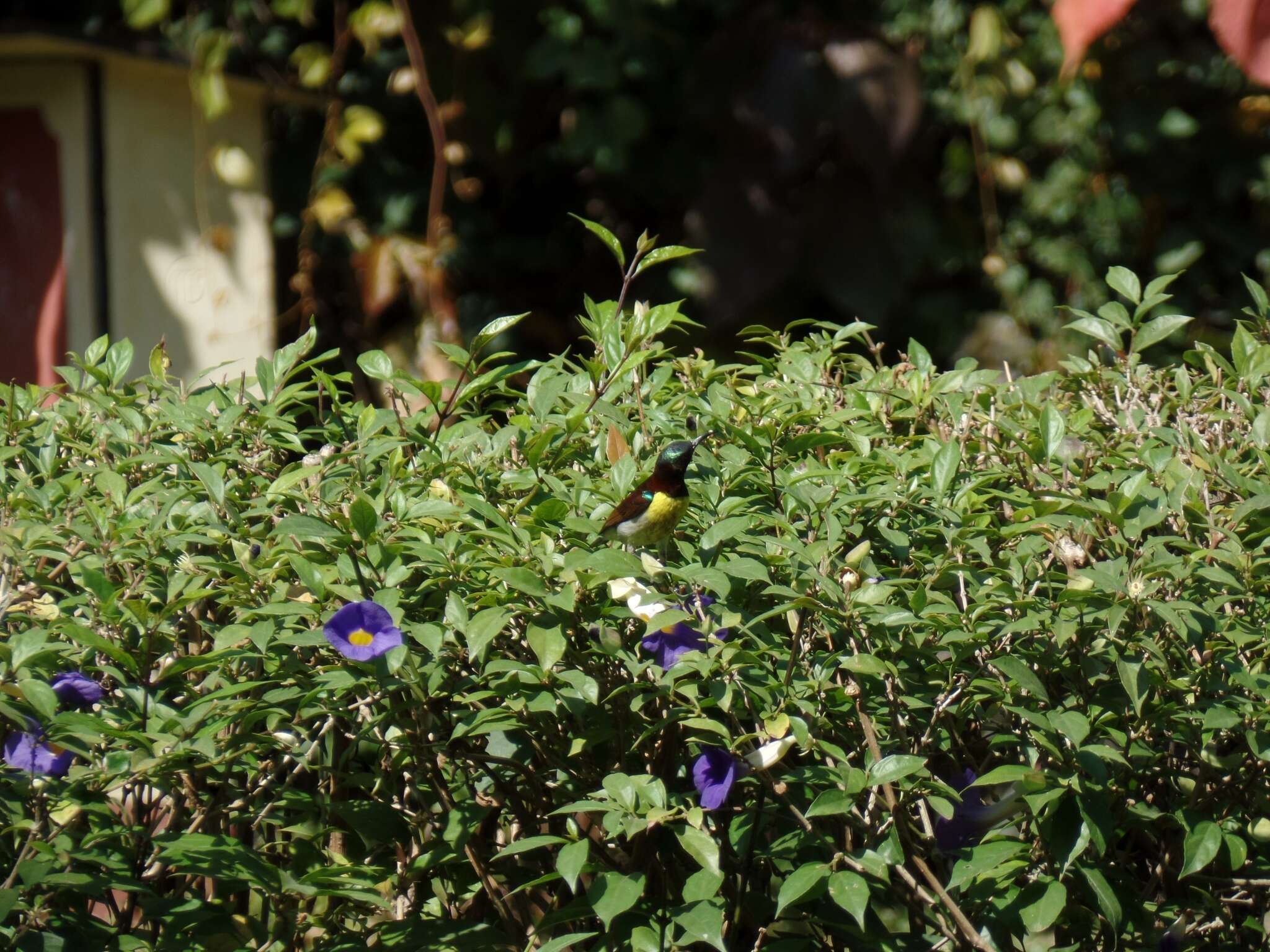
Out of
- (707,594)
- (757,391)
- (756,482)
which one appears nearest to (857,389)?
(757,391)

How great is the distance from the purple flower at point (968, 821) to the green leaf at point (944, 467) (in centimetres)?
33

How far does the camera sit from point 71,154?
16.2 ft

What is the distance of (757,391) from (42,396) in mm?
1118

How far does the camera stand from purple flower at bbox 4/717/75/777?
154 cm

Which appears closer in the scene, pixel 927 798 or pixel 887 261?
pixel 927 798

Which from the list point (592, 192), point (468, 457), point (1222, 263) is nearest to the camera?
point (468, 457)

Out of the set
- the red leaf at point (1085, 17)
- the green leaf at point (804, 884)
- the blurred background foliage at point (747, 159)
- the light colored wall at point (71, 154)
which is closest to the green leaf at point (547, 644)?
the green leaf at point (804, 884)

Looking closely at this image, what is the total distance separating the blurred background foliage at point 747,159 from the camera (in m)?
4.84

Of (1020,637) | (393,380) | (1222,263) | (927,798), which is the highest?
(393,380)

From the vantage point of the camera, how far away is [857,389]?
6.75ft

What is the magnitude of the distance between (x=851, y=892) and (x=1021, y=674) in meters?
0.29

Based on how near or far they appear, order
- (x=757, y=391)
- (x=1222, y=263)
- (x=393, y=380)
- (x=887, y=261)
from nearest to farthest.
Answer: (x=393, y=380) < (x=757, y=391) < (x=887, y=261) < (x=1222, y=263)

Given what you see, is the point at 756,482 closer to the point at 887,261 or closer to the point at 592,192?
the point at 887,261

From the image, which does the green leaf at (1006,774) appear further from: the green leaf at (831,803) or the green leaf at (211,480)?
the green leaf at (211,480)
